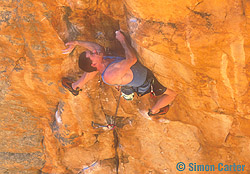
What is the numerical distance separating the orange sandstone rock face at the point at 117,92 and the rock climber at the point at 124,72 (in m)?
0.14

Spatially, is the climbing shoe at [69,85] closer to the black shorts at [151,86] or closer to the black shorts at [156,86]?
the black shorts at [151,86]

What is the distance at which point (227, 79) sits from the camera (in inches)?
91.6

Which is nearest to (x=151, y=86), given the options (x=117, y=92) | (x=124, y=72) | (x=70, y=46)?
(x=124, y=72)

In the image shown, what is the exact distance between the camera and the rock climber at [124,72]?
2783 millimetres

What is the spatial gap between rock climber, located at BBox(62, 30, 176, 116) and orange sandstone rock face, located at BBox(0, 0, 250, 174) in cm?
14

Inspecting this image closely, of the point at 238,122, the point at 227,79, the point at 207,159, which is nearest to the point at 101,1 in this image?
the point at 227,79

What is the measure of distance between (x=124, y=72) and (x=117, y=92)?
2.94 ft

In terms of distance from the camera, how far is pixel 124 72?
9.21ft

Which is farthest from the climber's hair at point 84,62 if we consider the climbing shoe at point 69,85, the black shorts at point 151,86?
the black shorts at point 151,86

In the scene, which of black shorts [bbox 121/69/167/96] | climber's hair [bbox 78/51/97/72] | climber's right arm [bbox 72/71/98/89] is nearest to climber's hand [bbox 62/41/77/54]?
climber's hair [bbox 78/51/97/72]

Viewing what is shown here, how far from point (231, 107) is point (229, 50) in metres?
0.73

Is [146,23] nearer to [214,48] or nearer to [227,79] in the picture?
[214,48]

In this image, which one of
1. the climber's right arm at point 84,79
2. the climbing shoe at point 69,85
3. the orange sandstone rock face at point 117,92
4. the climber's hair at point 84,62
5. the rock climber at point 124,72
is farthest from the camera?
the climbing shoe at point 69,85

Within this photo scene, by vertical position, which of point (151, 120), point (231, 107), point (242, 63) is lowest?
point (151, 120)
